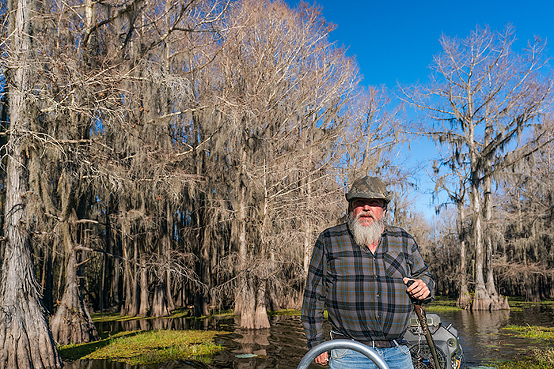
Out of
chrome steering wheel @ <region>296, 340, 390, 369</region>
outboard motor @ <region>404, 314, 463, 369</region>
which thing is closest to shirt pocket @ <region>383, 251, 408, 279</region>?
chrome steering wheel @ <region>296, 340, 390, 369</region>

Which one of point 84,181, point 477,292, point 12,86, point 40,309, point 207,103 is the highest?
point 207,103

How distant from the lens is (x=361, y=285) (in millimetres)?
2852

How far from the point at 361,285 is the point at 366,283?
31 mm

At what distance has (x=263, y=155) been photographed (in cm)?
1825

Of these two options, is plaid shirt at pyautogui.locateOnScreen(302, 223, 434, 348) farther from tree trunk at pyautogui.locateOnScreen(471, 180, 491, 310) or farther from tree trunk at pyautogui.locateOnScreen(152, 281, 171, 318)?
tree trunk at pyautogui.locateOnScreen(471, 180, 491, 310)

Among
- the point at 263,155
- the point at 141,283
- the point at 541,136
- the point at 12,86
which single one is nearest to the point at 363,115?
the point at 541,136

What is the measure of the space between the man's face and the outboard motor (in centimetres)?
331

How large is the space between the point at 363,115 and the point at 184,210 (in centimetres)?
1307

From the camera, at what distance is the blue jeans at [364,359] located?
279 cm

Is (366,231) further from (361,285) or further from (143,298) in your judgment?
(143,298)

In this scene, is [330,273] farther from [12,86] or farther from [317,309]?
[12,86]

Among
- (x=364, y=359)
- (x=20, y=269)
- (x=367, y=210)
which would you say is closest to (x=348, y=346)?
(x=364, y=359)

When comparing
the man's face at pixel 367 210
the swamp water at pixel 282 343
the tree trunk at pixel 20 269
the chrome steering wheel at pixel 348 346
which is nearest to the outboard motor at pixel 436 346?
the man's face at pixel 367 210

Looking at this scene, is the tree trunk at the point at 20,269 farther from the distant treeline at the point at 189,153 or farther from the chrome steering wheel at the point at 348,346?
the chrome steering wheel at the point at 348,346
